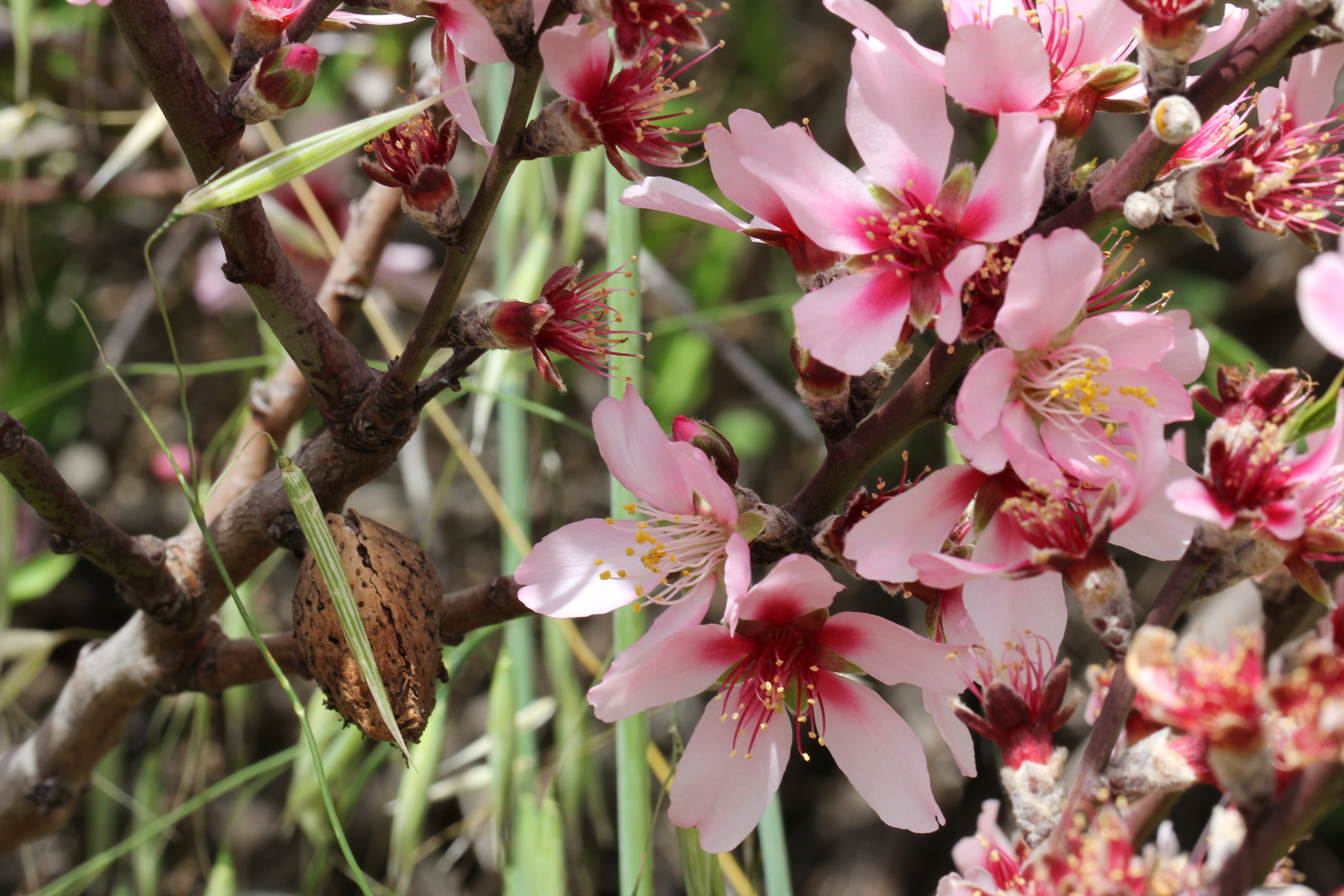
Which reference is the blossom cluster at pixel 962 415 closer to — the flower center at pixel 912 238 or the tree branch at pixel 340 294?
the flower center at pixel 912 238

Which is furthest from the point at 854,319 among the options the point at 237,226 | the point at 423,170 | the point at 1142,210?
the point at 237,226

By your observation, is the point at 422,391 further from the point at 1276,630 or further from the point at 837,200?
the point at 1276,630

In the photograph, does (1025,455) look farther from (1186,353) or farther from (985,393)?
(1186,353)

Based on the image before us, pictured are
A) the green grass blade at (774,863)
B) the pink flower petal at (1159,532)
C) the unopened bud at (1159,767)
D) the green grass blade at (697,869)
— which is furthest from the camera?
the green grass blade at (774,863)

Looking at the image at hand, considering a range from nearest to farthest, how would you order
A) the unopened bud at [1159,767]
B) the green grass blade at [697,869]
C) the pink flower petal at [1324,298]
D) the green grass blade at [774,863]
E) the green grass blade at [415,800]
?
the pink flower petal at [1324,298]
the unopened bud at [1159,767]
the green grass blade at [697,869]
the green grass blade at [774,863]
the green grass blade at [415,800]

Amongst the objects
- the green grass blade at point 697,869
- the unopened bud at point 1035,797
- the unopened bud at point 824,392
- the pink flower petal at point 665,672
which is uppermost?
the unopened bud at point 824,392

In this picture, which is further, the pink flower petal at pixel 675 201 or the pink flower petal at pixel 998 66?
the pink flower petal at pixel 675 201

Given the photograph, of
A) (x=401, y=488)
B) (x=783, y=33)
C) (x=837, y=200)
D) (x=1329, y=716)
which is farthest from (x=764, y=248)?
(x=1329, y=716)

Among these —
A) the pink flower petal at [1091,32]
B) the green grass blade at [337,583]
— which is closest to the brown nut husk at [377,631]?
the green grass blade at [337,583]
